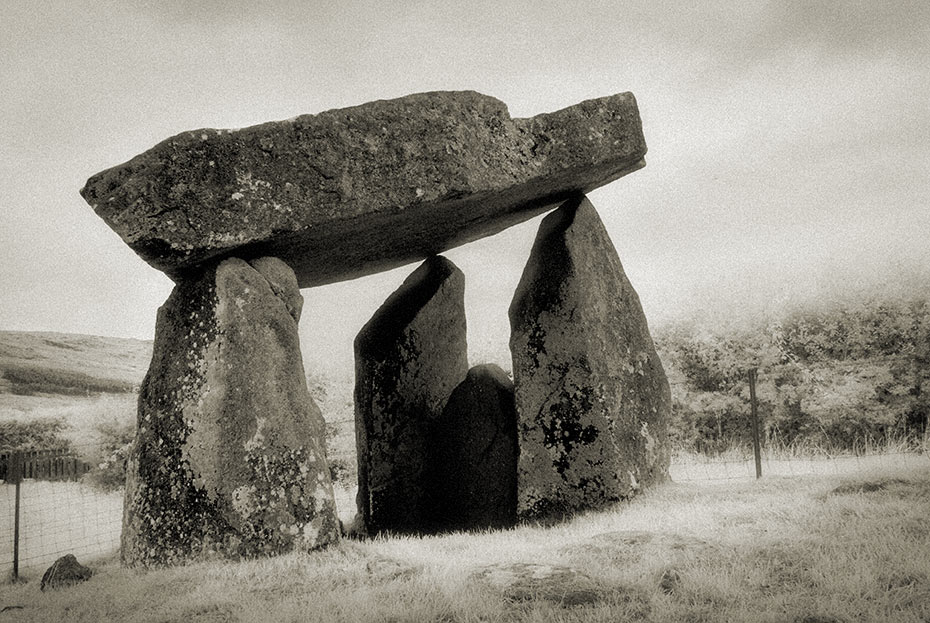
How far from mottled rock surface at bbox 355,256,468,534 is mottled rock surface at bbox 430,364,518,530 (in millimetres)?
302

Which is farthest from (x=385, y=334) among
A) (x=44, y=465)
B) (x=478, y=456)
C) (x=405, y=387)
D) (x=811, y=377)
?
(x=811, y=377)

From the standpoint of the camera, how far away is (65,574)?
21.0ft

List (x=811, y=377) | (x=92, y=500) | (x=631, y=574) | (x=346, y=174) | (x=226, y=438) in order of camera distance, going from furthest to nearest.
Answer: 1. (x=92, y=500)
2. (x=811, y=377)
3. (x=346, y=174)
4. (x=226, y=438)
5. (x=631, y=574)

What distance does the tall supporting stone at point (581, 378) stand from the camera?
26.6 ft

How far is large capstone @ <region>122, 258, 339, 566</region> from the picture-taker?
21.1 feet

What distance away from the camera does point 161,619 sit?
15.6ft

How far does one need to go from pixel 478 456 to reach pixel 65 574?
A: 14.9 feet

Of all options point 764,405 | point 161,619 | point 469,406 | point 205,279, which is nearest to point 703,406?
point 764,405

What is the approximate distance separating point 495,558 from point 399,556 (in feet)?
2.70

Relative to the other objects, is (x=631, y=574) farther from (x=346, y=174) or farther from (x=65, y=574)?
(x=65, y=574)

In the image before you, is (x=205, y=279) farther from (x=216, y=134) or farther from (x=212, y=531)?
(x=212, y=531)

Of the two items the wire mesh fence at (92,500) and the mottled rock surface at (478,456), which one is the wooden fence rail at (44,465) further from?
the mottled rock surface at (478,456)

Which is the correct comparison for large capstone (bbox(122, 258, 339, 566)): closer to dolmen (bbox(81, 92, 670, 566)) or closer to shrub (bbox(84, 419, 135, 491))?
dolmen (bbox(81, 92, 670, 566))

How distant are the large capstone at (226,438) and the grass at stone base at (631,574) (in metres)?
0.33
